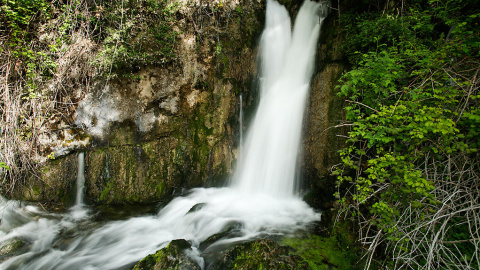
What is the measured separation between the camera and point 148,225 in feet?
15.3

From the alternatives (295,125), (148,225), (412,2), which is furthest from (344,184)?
(148,225)

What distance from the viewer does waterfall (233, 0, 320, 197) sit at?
218 inches

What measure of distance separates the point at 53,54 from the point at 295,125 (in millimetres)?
5573

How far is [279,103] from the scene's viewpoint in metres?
5.95

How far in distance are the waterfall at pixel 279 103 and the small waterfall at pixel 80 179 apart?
3.54 m

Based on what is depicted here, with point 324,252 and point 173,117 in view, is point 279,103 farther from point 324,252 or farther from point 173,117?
point 324,252

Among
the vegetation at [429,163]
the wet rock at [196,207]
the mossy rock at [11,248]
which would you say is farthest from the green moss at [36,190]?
the vegetation at [429,163]

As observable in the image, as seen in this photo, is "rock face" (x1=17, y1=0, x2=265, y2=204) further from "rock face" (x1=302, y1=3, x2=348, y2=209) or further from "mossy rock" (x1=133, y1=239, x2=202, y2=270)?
"mossy rock" (x1=133, y1=239, x2=202, y2=270)

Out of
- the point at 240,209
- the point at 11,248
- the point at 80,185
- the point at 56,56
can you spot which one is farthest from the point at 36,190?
the point at 240,209

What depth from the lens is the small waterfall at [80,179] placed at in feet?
17.3

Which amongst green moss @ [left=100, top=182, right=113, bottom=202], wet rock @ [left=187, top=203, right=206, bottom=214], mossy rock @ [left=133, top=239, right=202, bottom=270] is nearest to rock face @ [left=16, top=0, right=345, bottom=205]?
green moss @ [left=100, top=182, right=113, bottom=202]

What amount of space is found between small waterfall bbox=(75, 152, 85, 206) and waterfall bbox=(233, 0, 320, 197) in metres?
3.54

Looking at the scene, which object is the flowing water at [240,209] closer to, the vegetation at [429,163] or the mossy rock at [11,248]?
the mossy rock at [11,248]

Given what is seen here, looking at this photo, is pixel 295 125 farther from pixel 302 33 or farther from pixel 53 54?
pixel 53 54
